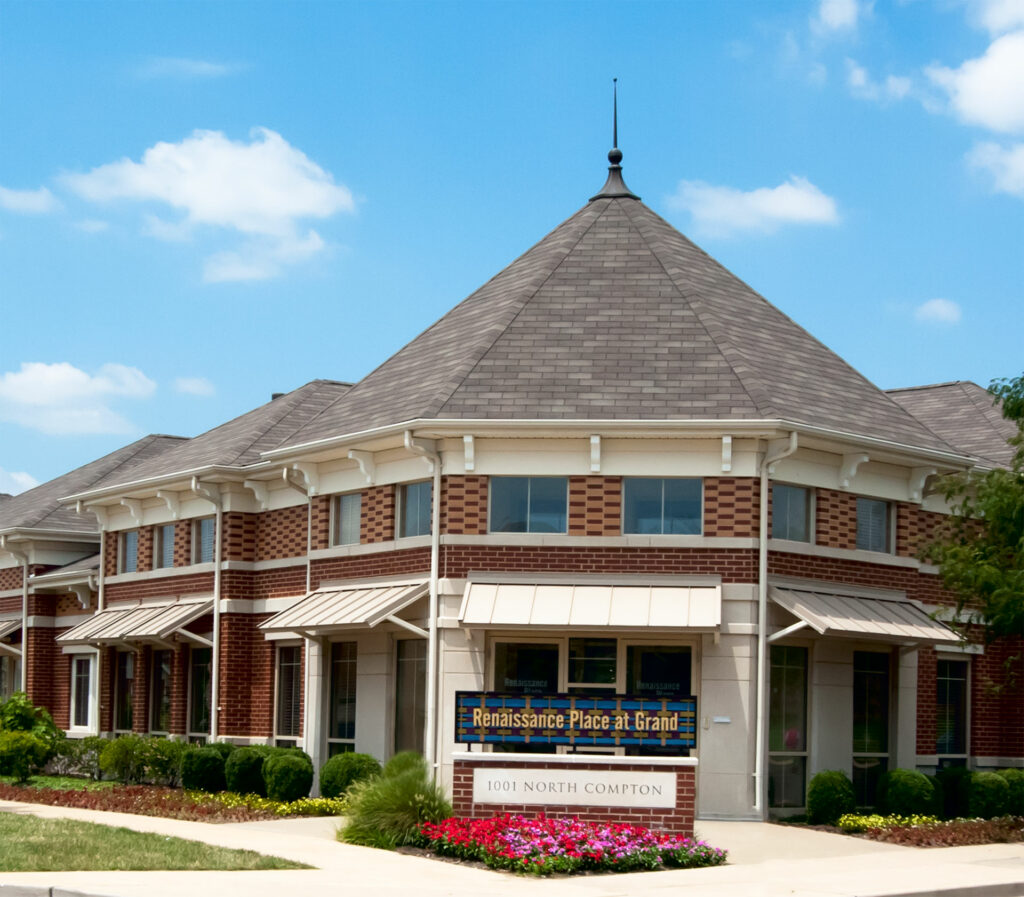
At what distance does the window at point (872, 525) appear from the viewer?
2338 cm

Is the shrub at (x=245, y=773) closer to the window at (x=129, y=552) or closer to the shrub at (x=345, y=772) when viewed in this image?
the shrub at (x=345, y=772)

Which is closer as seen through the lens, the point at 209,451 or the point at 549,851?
the point at 549,851

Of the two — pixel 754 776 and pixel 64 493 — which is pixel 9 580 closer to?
pixel 64 493

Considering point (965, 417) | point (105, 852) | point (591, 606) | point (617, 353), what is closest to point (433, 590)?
point (591, 606)

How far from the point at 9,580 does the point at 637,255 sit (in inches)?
761

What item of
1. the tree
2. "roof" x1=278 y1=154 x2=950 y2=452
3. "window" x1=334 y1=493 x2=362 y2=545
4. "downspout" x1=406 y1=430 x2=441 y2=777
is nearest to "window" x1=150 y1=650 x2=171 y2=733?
"window" x1=334 y1=493 x2=362 y2=545

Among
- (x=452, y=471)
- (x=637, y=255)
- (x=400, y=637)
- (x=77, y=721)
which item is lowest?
(x=77, y=721)

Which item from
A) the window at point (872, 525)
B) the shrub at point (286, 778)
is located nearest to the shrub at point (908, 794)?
the window at point (872, 525)

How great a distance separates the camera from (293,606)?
24609mm

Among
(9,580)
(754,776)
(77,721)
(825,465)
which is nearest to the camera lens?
(754,776)

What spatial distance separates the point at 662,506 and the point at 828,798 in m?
4.69

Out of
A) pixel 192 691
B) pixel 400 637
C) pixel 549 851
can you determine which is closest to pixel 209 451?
pixel 192 691

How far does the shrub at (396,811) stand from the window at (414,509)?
5444 millimetres

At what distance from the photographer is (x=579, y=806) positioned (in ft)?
57.1
